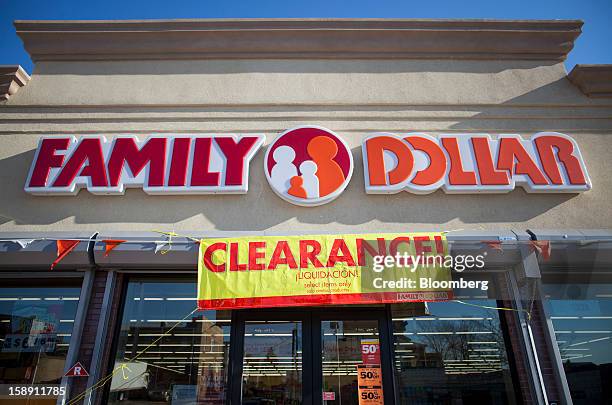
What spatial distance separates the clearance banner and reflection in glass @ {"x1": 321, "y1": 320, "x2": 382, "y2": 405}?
78 centimetres

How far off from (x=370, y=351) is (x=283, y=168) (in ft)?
10.2

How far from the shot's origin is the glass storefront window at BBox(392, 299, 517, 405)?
19.2 ft

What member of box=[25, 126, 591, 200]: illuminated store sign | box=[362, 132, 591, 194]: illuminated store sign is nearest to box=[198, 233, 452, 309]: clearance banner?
box=[25, 126, 591, 200]: illuminated store sign

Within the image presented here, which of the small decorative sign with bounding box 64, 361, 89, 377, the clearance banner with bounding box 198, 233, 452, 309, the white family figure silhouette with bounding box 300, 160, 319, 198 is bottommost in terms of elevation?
the small decorative sign with bounding box 64, 361, 89, 377

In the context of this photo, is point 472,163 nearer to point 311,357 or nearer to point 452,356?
point 452,356

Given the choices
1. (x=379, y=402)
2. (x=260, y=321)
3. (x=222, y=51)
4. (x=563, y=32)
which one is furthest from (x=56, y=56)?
(x=563, y=32)

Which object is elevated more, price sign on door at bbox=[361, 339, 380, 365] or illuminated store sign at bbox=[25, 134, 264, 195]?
illuminated store sign at bbox=[25, 134, 264, 195]

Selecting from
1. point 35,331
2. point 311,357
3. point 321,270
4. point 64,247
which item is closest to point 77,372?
point 35,331

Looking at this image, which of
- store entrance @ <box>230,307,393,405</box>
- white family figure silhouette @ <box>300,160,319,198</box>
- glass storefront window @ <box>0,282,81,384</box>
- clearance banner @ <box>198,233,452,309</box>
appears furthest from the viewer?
white family figure silhouette @ <box>300,160,319,198</box>

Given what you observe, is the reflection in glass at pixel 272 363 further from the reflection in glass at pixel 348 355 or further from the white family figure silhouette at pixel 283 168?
the white family figure silhouette at pixel 283 168

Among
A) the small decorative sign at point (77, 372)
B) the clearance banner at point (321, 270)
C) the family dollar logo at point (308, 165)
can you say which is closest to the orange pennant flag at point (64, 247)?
the small decorative sign at point (77, 372)

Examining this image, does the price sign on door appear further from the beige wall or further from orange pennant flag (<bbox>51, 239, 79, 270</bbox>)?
orange pennant flag (<bbox>51, 239, 79, 270</bbox>)

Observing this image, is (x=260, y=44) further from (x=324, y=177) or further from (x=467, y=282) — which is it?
(x=467, y=282)

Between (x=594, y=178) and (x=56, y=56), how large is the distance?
994 cm
